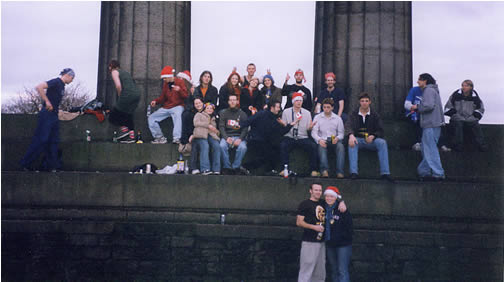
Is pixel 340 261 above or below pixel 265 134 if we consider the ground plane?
below

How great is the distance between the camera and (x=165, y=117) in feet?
41.6

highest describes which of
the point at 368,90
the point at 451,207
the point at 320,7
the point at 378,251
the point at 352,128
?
the point at 320,7

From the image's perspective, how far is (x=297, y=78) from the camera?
41.8ft

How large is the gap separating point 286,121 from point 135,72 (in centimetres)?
499

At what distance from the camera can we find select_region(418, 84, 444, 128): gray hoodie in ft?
38.3

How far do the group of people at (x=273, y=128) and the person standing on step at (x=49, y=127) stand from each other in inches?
0.7

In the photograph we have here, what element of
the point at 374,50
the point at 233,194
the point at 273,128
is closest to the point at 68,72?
the point at 233,194

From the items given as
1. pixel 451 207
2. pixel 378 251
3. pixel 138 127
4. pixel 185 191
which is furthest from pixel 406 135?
pixel 138 127

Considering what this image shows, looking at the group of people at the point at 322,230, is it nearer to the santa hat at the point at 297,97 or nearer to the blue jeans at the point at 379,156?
the blue jeans at the point at 379,156

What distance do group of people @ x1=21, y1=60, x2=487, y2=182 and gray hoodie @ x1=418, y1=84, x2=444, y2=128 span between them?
0.02 m

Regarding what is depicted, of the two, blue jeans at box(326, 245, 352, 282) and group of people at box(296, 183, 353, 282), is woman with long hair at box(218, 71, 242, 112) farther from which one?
blue jeans at box(326, 245, 352, 282)

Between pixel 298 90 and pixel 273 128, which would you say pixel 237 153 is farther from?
pixel 298 90

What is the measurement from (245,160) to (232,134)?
741 mm

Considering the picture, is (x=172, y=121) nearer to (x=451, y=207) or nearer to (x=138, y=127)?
(x=138, y=127)
